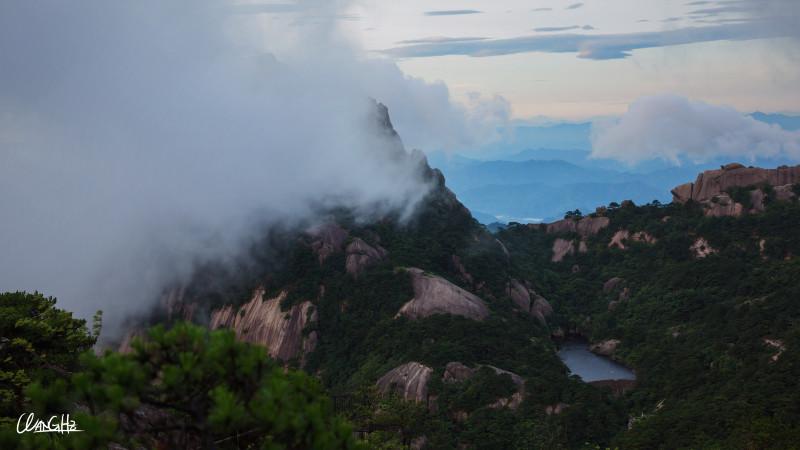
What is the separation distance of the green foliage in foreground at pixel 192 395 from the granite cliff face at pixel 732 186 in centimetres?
10409

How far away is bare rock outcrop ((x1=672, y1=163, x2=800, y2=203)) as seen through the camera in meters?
109

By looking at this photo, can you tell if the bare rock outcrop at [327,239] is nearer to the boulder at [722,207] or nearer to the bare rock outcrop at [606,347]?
the bare rock outcrop at [606,347]

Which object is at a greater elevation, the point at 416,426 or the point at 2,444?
the point at 416,426

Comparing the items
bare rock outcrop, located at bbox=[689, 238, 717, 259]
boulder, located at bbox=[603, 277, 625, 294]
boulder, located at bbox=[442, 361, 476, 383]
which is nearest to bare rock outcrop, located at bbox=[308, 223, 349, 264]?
boulder, located at bbox=[442, 361, 476, 383]

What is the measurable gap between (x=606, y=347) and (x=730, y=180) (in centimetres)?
4290

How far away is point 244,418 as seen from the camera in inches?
477

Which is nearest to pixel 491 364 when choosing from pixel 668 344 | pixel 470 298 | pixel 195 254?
pixel 470 298

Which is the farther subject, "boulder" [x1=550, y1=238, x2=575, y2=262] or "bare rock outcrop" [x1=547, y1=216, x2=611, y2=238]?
"boulder" [x1=550, y1=238, x2=575, y2=262]

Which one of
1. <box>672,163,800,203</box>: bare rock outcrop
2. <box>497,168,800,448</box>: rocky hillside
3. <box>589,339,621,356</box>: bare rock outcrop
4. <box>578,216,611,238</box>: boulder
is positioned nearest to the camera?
<box>497,168,800,448</box>: rocky hillside

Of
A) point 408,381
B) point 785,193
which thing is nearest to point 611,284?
point 785,193

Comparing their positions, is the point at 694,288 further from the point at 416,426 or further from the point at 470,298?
the point at 416,426

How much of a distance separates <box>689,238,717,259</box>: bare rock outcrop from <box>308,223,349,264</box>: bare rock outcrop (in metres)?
51.2

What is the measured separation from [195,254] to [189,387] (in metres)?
88.5

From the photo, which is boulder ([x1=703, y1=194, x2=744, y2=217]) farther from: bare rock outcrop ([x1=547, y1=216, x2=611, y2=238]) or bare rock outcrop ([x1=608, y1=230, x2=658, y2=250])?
bare rock outcrop ([x1=547, y1=216, x2=611, y2=238])
